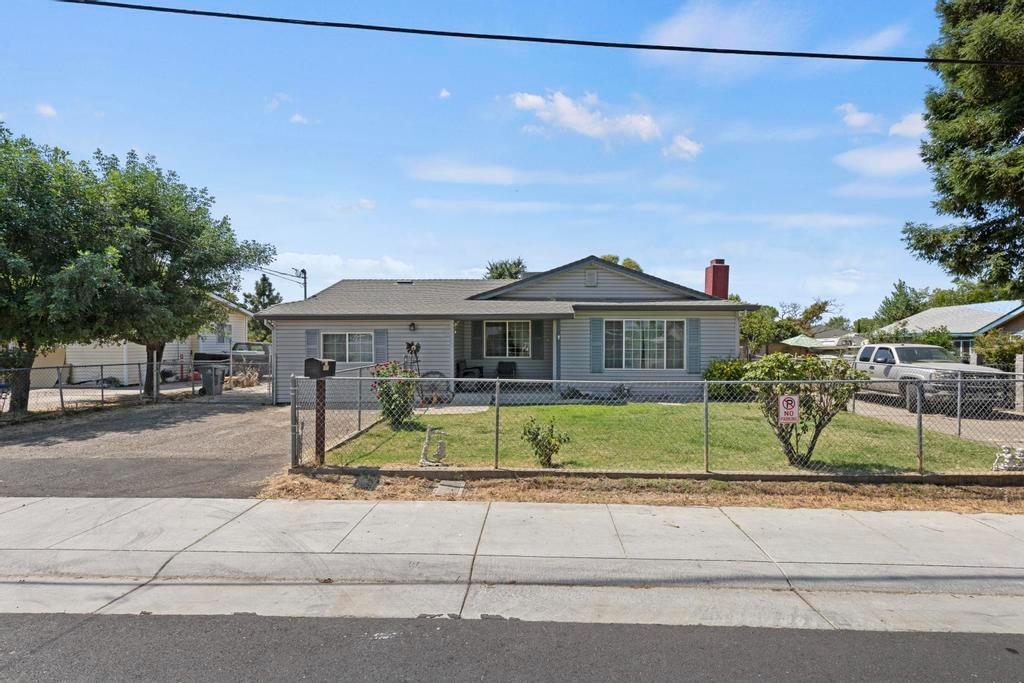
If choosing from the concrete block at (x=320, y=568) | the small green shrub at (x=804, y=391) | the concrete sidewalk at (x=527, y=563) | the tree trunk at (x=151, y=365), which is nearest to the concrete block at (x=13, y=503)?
the concrete sidewalk at (x=527, y=563)

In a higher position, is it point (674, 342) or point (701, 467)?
point (674, 342)

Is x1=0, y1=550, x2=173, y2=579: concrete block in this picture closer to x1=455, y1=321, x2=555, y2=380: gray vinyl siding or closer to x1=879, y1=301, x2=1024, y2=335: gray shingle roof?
x1=455, y1=321, x2=555, y2=380: gray vinyl siding

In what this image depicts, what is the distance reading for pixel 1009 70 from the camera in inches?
356

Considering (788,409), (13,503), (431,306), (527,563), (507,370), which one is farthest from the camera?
(507,370)

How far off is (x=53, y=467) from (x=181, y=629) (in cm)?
636

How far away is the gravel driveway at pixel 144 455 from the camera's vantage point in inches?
286

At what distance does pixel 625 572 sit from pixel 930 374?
13.1 metres

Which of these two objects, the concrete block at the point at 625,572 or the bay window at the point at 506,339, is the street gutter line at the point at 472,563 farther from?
the bay window at the point at 506,339

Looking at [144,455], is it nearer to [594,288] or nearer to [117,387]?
[594,288]

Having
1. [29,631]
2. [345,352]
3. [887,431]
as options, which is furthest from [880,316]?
[29,631]

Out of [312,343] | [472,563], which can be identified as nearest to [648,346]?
[312,343]

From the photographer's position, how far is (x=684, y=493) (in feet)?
22.6

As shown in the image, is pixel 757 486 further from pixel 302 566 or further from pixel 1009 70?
pixel 1009 70

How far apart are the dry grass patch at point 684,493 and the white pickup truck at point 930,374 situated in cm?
515
